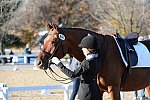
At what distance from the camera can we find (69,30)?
7344 millimetres

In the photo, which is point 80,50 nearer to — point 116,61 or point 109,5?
point 116,61

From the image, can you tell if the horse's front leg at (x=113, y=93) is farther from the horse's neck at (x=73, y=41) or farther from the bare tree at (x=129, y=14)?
the bare tree at (x=129, y=14)

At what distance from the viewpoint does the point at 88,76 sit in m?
6.30

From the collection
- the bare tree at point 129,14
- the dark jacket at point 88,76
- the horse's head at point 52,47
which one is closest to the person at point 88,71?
the dark jacket at point 88,76

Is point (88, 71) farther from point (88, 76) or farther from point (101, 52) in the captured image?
point (101, 52)

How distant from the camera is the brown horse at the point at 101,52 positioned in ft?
23.4

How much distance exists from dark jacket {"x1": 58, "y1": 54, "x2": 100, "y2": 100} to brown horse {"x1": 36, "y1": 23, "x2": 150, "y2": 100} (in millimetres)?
756

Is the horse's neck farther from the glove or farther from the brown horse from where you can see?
the glove

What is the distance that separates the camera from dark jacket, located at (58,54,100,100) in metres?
6.19

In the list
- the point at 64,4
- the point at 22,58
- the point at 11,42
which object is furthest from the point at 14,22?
the point at 64,4

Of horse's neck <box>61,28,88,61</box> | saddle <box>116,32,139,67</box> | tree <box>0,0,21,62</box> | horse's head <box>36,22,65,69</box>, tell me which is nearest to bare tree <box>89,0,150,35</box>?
tree <box>0,0,21,62</box>

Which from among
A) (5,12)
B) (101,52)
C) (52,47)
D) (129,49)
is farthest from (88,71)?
(5,12)

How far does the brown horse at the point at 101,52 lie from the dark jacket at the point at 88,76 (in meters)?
0.76

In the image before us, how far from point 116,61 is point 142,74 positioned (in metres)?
0.86
